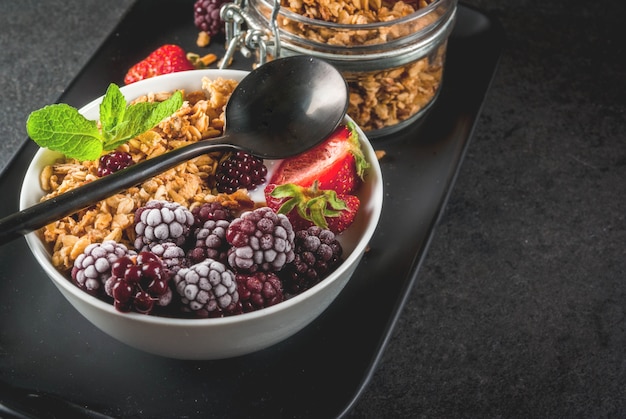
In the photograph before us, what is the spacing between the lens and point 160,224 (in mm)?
843

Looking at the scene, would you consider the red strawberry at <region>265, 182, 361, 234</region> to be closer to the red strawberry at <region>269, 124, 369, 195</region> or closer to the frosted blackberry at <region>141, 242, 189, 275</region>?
the red strawberry at <region>269, 124, 369, 195</region>

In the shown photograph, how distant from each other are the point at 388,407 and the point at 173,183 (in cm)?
41

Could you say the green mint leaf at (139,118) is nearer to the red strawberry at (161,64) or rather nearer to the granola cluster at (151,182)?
the granola cluster at (151,182)

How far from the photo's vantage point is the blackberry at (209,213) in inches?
34.6

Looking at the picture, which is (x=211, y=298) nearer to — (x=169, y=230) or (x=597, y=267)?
(x=169, y=230)

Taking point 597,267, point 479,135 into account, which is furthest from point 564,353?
point 479,135

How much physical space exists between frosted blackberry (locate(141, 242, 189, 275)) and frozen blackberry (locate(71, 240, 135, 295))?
0.04 m

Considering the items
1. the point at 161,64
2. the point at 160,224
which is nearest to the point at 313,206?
the point at 160,224

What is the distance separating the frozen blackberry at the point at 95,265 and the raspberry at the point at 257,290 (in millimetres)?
133

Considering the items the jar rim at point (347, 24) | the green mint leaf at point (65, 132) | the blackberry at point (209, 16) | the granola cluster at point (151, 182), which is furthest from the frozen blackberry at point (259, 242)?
the blackberry at point (209, 16)

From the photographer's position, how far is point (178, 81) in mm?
1065

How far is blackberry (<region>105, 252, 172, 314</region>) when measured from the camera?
760mm

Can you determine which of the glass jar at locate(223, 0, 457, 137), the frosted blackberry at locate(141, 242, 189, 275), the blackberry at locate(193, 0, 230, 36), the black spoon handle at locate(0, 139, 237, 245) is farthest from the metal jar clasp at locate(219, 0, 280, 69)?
the frosted blackberry at locate(141, 242, 189, 275)

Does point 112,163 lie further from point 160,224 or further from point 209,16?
point 209,16
